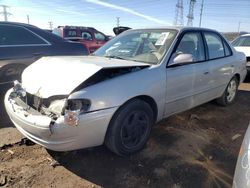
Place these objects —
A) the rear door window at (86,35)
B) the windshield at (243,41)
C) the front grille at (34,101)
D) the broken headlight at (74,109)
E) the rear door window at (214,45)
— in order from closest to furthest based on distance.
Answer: the broken headlight at (74,109) < the front grille at (34,101) < the rear door window at (214,45) < the windshield at (243,41) < the rear door window at (86,35)

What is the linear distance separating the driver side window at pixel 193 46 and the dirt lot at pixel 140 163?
1196 mm

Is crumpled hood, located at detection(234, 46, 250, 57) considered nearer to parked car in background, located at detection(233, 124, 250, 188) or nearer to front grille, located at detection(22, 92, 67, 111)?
parked car in background, located at detection(233, 124, 250, 188)

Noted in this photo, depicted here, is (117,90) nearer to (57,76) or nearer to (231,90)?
(57,76)

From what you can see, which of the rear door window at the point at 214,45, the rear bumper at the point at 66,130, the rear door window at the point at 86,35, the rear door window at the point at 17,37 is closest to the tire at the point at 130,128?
the rear bumper at the point at 66,130

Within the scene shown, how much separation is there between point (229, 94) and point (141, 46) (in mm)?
2520

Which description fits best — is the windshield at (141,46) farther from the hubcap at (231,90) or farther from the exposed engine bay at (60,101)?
the hubcap at (231,90)

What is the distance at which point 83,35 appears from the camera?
1236 centimetres

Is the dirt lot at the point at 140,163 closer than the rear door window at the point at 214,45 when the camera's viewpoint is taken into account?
Yes

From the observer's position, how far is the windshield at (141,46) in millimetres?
3465

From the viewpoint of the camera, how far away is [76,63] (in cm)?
298

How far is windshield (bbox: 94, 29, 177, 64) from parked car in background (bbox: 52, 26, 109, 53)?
26.5ft

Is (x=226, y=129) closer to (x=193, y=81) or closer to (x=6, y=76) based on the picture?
(x=193, y=81)

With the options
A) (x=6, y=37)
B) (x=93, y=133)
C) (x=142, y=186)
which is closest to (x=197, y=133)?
(x=142, y=186)

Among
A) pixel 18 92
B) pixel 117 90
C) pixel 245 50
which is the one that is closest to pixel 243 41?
pixel 245 50
